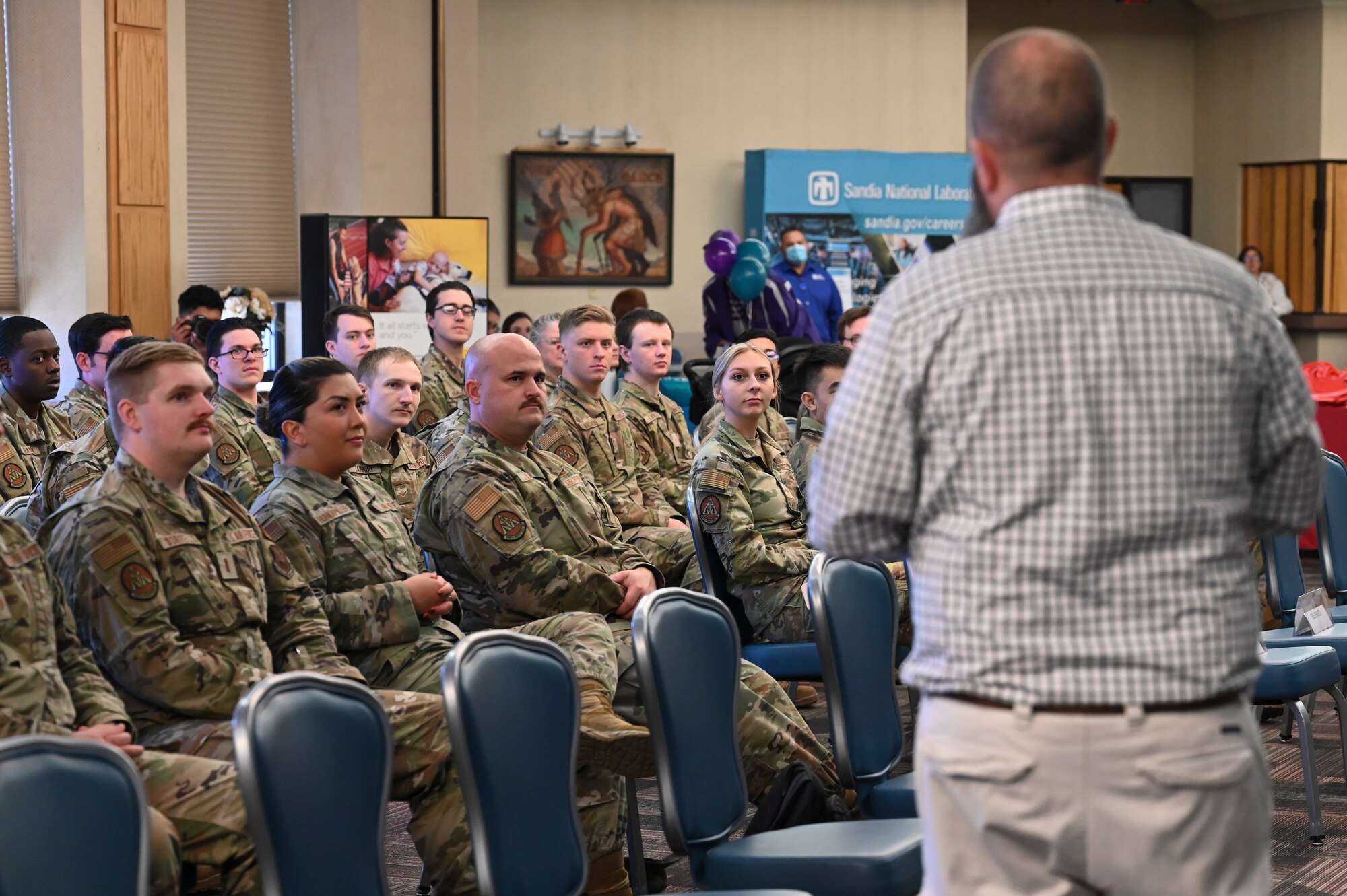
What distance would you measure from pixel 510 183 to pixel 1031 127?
11755 millimetres

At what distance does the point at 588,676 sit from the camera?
369cm

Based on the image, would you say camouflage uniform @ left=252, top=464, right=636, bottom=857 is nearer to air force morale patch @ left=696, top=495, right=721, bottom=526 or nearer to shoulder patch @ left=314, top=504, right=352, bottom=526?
shoulder patch @ left=314, top=504, right=352, bottom=526

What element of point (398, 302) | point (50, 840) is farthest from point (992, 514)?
point (398, 302)

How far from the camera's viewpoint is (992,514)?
1699mm

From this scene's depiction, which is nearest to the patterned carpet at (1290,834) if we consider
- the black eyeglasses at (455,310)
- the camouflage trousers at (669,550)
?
the camouflage trousers at (669,550)

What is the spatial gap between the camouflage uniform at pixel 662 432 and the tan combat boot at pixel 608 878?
2975 millimetres

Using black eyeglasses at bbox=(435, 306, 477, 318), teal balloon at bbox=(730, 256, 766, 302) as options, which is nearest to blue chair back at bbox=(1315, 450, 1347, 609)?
black eyeglasses at bbox=(435, 306, 477, 318)

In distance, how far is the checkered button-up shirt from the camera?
1.67m

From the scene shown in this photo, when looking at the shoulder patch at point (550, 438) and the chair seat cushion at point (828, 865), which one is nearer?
the chair seat cushion at point (828, 865)

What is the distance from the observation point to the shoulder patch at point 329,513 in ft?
12.3

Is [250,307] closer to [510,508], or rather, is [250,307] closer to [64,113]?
[64,113]

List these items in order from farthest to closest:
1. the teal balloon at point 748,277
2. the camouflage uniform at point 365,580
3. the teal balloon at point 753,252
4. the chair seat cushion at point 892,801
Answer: the teal balloon at point 753,252
the teal balloon at point 748,277
the camouflage uniform at point 365,580
the chair seat cushion at point 892,801

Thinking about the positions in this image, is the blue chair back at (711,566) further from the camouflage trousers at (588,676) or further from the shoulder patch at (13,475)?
the shoulder patch at (13,475)

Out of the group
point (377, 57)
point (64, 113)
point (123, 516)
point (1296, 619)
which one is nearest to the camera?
point (123, 516)
